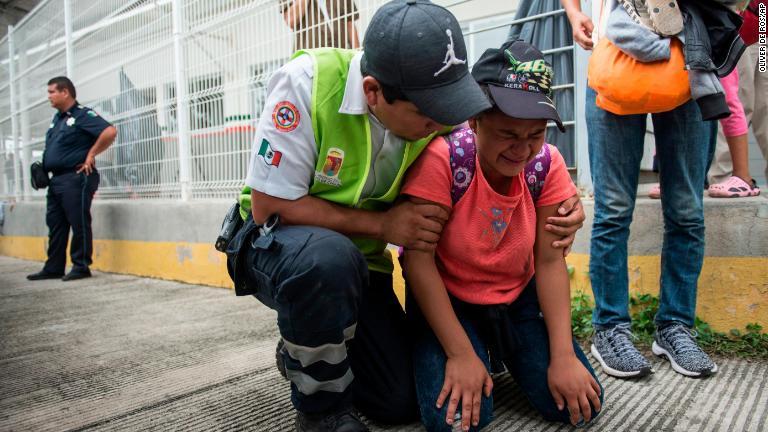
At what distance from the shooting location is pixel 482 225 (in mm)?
1546

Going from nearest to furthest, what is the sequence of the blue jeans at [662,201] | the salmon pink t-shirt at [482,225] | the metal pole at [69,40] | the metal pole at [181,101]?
the salmon pink t-shirt at [482,225] → the blue jeans at [662,201] → the metal pole at [181,101] → the metal pole at [69,40]

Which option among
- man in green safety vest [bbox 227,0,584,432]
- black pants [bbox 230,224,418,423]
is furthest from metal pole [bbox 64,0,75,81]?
black pants [bbox 230,224,418,423]

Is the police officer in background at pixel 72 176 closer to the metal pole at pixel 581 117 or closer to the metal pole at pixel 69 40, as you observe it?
the metal pole at pixel 69 40

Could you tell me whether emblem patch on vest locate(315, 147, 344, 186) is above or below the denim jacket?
below

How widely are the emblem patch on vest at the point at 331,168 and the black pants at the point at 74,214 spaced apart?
3.77m

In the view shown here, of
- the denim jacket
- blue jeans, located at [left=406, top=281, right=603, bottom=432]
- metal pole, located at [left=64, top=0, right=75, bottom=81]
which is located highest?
metal pole, located at [left=64, top=0, right=75, bottom=81]

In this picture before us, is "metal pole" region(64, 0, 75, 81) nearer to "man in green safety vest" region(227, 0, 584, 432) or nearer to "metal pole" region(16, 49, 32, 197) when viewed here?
"metal pole" region(16, 49, 32, 197)

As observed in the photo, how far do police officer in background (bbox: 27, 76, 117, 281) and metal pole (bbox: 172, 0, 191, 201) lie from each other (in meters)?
0.90

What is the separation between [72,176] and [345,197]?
3.89 m

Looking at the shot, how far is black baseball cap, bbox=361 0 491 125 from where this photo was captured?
4.01ft

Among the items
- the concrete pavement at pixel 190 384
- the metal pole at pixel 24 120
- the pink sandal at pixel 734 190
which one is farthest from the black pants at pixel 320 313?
the metal pole at pixel 24 120

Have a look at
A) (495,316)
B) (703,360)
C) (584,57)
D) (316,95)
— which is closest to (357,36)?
(584,57)

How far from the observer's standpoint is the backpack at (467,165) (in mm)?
1520

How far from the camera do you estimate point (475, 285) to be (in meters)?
1.59
